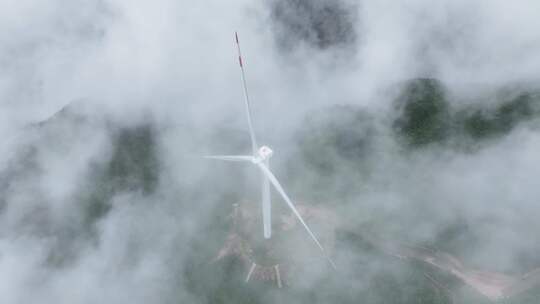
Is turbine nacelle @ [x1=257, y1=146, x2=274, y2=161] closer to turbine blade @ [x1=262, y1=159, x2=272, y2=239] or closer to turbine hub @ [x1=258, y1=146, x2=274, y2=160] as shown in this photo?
turbine hub @ [x1=258, y1=146, x2=274, y2=160]

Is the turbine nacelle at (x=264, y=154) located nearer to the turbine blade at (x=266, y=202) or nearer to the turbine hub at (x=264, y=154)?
the turbine hub at (x=264, y=154)

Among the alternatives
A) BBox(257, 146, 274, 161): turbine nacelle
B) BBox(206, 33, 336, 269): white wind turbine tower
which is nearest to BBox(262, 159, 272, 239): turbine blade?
BBox(206, 33, 336, 269): white wind turbine tower

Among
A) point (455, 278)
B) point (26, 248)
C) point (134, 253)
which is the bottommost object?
point (26, 248)

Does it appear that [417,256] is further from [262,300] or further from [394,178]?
[262,300]

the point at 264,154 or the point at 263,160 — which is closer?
the point at 264,154

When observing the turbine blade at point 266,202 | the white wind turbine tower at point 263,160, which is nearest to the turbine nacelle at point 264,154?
the white wind turbine tower at point 263,160

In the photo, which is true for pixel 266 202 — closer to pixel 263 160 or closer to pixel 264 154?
pixel 263 160

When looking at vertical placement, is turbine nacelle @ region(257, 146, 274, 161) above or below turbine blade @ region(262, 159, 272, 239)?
above

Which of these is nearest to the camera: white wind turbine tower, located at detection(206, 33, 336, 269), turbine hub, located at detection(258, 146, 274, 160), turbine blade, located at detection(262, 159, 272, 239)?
white wind turbine tower, located at detection(206, 33, 336, 269)

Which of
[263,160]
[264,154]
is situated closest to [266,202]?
[263,160]

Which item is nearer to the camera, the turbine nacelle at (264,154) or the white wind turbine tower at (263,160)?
the white wind turbine tower at (263,160)

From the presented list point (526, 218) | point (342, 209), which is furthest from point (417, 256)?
point (526, 218)
